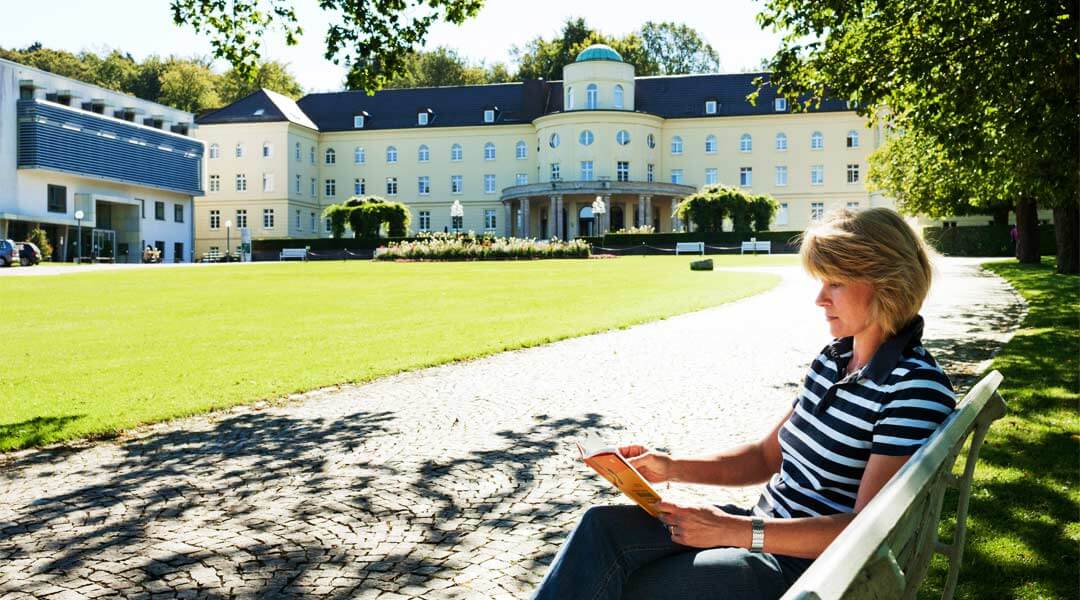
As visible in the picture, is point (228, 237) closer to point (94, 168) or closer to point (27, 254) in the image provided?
point (94, 168)

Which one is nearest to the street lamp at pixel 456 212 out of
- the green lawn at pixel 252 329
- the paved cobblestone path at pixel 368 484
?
the green lawn at pixel 252 329

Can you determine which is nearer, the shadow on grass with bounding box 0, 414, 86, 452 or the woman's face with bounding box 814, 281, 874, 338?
the woman's face with bounding box 814, 281, 874, 338

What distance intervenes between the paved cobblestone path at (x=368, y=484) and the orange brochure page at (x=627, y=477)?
110cm

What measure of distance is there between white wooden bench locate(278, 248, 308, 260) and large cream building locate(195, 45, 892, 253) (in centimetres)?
1579

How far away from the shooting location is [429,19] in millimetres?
12820

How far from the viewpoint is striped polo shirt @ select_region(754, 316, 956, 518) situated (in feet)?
7.85

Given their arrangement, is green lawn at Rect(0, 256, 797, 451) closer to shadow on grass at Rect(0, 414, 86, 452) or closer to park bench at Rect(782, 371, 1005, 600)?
shadow on grass at Rect(0, 414, 86, 452)

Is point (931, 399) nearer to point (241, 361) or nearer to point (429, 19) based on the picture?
point (241, 361)

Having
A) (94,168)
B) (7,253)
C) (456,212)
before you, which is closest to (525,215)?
(456,212)

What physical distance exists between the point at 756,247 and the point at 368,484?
51.7 m

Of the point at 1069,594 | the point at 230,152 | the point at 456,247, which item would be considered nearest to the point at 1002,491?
the point at 1069,594

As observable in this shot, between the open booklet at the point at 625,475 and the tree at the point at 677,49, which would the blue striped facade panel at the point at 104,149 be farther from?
the open booklet at the point at 625,475

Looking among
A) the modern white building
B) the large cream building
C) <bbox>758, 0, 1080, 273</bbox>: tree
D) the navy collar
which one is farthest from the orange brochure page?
the large cream building

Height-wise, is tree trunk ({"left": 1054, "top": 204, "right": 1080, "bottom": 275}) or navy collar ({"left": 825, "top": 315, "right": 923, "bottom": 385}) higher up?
tree trunk ({"left": 1054, "top": 204, "right": 1080, "bottom": 275})
